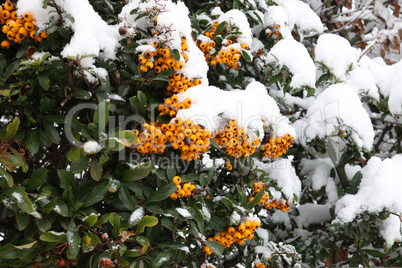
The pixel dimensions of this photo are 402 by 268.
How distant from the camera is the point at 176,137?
1636mm

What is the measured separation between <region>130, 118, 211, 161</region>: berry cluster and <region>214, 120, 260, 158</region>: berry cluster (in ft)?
0.38

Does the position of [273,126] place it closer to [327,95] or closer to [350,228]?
[327,95]

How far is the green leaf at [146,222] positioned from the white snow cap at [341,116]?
1.18m

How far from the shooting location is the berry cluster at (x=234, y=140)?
1.71 meters

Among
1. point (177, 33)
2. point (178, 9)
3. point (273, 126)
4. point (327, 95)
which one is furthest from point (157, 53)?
point (327, 95)

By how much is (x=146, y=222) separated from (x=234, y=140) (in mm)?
527

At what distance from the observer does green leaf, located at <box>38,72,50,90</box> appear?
5.34 ft

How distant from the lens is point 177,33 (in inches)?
71.1

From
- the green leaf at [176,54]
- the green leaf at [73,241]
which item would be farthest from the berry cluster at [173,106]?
the green leaf at [73,241]

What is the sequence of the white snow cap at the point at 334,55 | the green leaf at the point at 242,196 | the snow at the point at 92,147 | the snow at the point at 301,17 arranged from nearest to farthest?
the snow at the point at 92,147 → the green leaf at the point at 242,196 → the white snow cap at the point at 334,55 → the snow at the point at 301,17

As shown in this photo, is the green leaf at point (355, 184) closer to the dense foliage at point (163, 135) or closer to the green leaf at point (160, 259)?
the dense foliage at point (163, 135)

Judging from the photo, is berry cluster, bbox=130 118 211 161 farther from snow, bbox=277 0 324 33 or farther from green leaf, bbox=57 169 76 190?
snow, bbox=277 0 324 33

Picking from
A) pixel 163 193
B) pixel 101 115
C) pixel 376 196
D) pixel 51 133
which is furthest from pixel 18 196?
pixel 376 196

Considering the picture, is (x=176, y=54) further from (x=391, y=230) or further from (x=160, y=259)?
(x=391, y=230)
